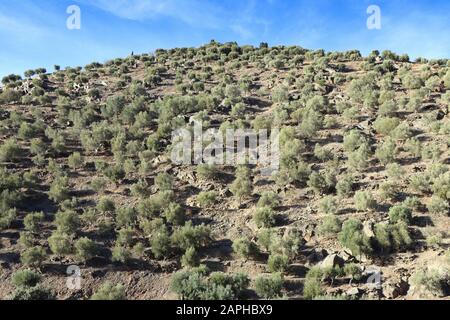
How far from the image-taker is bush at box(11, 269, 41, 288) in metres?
16.2

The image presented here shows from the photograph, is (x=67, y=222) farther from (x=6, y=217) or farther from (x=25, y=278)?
(x=25, y=278)

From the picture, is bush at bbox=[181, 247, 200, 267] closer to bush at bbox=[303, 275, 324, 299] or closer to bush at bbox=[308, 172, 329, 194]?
bush at bbox=[303, 275, 324, 299]

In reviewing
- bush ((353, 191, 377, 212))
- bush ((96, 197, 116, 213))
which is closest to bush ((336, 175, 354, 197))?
bush ((353, 191, 377, 212))

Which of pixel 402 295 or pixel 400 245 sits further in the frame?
pixel 400 245

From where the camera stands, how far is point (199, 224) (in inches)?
821

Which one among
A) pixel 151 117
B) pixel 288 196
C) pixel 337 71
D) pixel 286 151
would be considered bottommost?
pixel 288 196

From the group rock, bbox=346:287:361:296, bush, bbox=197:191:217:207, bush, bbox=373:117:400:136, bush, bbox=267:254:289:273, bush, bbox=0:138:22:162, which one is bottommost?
rock, bbox=346:287:361:296

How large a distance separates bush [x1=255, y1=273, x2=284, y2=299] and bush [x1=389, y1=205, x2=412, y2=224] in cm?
678

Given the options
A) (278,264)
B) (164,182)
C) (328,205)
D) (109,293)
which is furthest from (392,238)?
(164,182)

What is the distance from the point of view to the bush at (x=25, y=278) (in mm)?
16156

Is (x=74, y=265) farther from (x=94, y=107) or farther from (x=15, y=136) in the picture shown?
(x=94, y=107)

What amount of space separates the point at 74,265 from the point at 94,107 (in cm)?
2299
